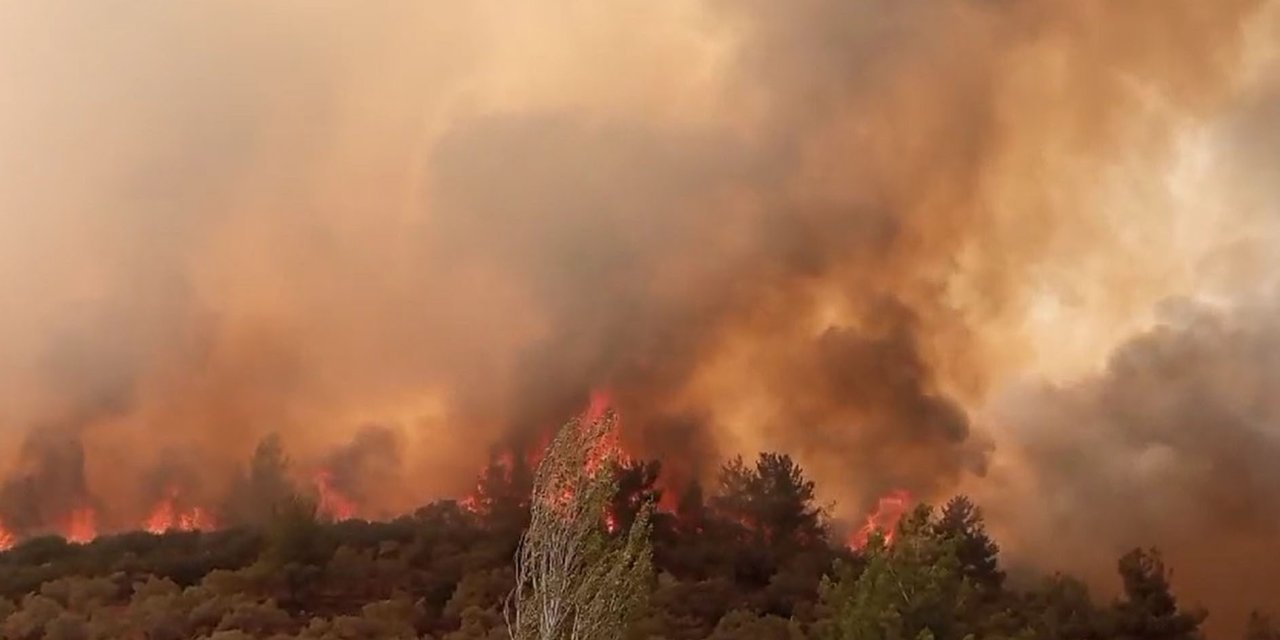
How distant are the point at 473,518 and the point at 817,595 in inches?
610

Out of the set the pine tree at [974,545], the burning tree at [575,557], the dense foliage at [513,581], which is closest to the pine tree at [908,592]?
the dense foliage at [513,581]

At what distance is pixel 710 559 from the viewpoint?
4566 centimetres

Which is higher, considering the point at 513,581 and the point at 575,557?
the point at 513,581

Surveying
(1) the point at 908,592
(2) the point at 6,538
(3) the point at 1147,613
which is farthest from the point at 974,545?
(2) the point at 6,538

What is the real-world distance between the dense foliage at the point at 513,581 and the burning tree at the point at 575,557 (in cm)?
545

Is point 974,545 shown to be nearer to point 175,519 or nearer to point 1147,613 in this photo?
point 1147,613

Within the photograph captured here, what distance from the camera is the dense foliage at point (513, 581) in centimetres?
2716

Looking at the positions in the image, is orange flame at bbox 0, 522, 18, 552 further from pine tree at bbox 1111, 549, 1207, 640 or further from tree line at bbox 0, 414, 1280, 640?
pine tree at bbox 1111, 549, 1207, 640

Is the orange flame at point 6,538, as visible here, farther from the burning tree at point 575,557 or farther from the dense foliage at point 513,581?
the burning tree at point 575,557

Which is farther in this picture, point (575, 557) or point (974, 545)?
point (974, 545)

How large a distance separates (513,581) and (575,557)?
18.4 m

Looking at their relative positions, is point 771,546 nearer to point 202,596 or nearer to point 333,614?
point 333,614

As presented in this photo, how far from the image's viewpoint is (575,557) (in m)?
21.6

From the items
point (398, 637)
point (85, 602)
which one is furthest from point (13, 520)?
point (398, 637)
